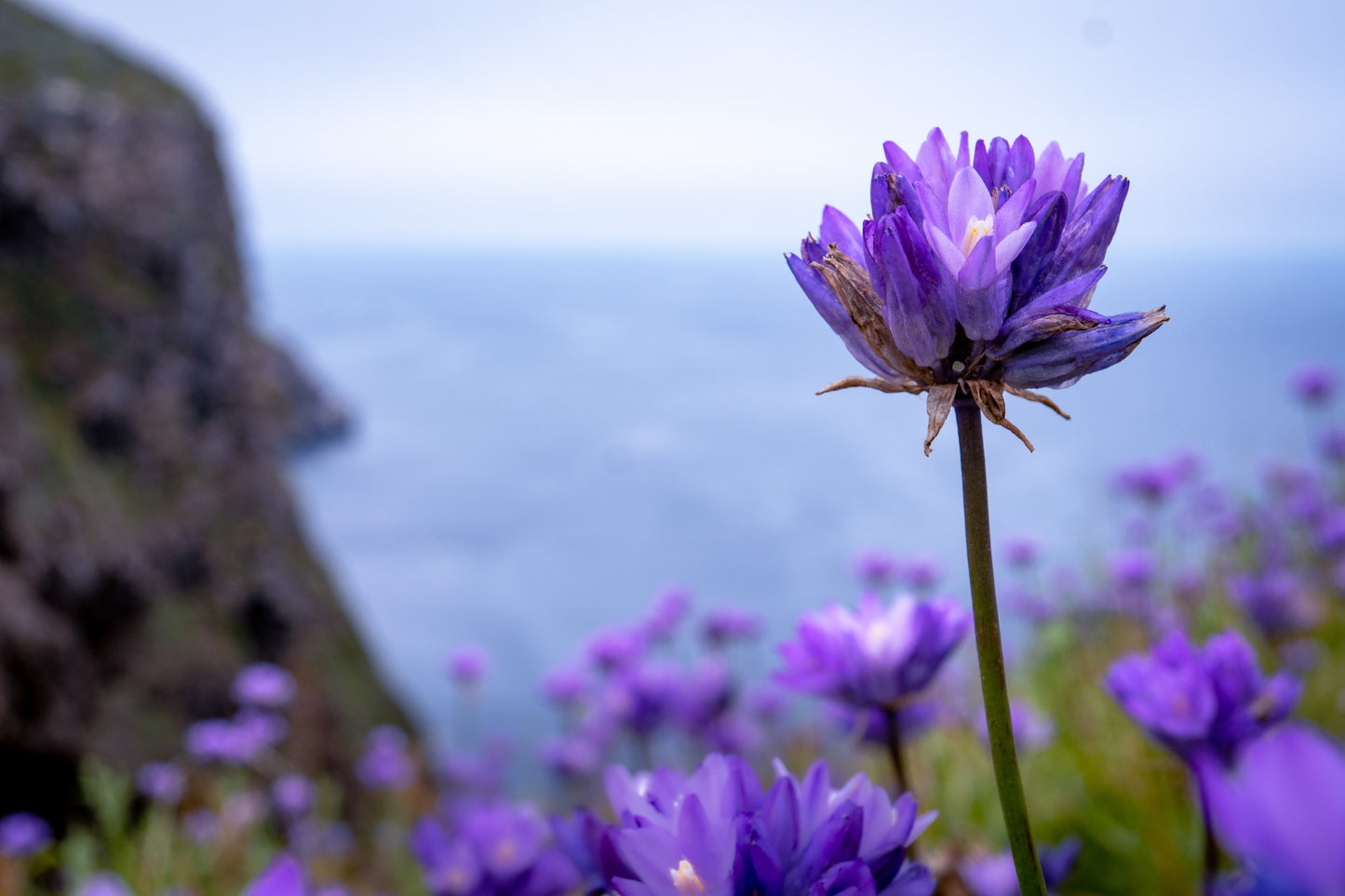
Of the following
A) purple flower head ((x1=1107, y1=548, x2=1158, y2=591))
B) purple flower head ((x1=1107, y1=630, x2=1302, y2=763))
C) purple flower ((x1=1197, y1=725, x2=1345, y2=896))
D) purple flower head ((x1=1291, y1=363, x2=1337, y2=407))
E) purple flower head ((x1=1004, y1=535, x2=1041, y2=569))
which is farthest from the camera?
purple flower head ((x1=1291, y1=363, x2=1337, y2=407))

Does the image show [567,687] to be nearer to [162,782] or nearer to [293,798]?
[293,798]

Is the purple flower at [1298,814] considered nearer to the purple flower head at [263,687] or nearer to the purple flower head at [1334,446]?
the purple flower head at [263,687]

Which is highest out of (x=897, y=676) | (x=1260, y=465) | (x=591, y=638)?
(x=897, y=676)

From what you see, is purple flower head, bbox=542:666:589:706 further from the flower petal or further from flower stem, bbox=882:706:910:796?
the flower petal

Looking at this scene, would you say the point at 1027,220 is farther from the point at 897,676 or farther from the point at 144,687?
the point at 144,687

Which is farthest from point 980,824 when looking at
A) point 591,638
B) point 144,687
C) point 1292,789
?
point 144,687

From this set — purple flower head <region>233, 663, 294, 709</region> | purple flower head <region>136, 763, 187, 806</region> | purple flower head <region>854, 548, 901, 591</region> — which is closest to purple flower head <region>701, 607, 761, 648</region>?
purple flower head <region>854, 548, 901, 591</region>
